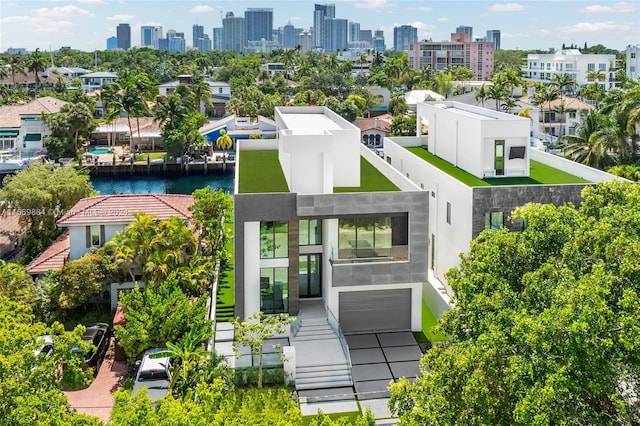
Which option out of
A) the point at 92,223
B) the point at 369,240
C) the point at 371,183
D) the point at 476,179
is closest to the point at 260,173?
the point at 371,183

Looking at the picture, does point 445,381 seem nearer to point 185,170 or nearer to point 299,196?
point 299,196

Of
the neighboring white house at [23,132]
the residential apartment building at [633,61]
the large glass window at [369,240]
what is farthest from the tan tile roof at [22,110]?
the residential apartment building at [633,61]

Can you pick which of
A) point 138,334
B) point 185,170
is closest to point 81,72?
point 185,170

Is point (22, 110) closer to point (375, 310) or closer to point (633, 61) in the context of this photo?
point (375, 310)

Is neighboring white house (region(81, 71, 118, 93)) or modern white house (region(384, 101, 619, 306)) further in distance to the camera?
neighboring white house (region(81, 71, 118, 93))

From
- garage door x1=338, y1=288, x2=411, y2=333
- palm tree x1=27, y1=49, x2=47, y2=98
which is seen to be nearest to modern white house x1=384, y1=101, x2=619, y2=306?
garage door x1=338, y1=288, x2=411, y2=333

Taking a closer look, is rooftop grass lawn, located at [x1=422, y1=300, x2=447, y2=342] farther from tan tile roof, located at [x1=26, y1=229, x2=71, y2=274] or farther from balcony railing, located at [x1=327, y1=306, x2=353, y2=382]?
tan tile roof, located at [x1=26, y1=229, x2=71, y2=274]

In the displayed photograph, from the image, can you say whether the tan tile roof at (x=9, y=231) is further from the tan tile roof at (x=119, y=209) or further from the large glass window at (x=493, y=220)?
the large glass window at (x=493, y=220)
